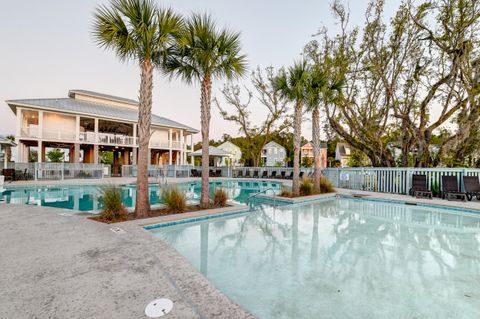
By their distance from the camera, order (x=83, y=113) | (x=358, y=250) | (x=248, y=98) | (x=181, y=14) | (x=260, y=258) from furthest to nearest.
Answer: (x=248, y=98) < (x=83, y=113) < (x=181, y=14) < (x=358, y=250) < (x=260, y=258)

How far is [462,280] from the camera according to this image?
3182 millimetres

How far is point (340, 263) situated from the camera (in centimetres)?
375

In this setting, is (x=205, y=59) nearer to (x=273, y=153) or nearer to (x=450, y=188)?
(x=450, y=188)

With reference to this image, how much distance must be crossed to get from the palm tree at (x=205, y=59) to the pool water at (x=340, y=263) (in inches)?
108

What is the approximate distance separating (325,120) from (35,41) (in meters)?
17.8

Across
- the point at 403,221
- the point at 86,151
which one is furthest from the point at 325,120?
the point at 86,151

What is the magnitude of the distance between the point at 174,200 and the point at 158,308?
4.66 metres

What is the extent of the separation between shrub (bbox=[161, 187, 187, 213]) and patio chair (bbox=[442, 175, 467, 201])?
10795 mm

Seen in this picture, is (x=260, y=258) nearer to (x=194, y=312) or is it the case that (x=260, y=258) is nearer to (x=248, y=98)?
(x=194, y=312)

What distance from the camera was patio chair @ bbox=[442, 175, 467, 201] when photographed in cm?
943

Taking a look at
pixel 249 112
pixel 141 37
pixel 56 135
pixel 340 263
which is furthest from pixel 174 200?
pixel 249 112

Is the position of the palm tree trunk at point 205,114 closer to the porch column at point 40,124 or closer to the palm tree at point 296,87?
the palm tree at point 296,87

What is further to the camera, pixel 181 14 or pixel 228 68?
pixel 228 68

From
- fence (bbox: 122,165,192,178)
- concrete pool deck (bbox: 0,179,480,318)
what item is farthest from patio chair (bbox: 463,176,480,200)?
fence (bbox: 122,165,192,178)
